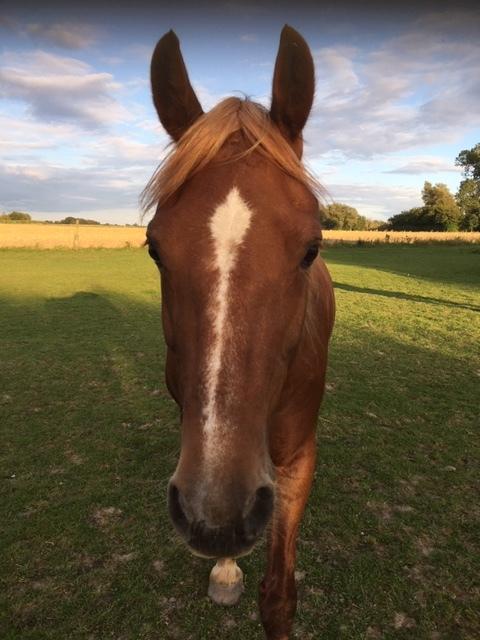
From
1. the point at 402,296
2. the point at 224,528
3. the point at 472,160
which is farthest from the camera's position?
the point at 472,160

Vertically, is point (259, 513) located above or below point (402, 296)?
above

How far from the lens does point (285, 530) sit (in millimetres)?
2500

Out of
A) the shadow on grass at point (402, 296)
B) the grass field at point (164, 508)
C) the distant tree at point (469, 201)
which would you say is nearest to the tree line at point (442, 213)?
the distant tree at point (469, 201)

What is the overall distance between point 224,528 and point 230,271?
30.6 inches

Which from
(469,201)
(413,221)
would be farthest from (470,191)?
(413,221)

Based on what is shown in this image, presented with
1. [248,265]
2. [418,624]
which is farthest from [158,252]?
[418,624]

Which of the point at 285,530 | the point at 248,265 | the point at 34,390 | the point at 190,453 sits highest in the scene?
the point at 248,265

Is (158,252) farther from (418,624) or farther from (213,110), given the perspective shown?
(418,624)

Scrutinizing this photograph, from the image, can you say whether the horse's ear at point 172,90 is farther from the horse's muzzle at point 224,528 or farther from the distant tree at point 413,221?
the distant tree at point 413,221

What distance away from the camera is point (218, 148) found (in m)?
1.75

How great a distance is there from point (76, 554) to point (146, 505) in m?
0.67

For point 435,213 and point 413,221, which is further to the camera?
point 413,221

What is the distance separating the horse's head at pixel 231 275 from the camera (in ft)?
4.37

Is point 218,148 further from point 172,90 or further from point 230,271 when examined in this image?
point 230,271
